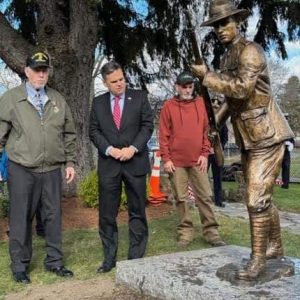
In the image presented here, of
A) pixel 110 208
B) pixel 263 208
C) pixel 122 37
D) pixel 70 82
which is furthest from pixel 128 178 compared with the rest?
pixel 122 37

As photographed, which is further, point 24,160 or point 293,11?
point 293,11

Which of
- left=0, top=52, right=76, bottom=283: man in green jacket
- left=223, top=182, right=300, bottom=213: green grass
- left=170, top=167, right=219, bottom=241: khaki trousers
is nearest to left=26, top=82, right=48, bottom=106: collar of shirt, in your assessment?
left=0, top=52, right=76, bottom=283: man in green jacket

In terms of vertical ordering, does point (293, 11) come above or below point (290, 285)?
above

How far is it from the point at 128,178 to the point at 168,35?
6704 millimetres

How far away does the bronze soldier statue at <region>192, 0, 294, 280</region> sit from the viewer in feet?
13.5

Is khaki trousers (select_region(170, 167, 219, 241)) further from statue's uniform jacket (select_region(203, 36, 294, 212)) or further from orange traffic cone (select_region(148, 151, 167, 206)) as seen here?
orange traffic cone (select_region(148, 151, 167, 206))

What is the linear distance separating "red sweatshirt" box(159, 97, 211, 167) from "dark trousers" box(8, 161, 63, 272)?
151cm

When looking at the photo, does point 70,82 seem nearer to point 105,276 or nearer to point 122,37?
point 122,37

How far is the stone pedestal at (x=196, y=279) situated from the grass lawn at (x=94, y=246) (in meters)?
0.66

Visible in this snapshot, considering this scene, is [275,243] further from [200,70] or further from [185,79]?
[185,79]

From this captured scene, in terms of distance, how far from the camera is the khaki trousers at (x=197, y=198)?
6406 millimetres

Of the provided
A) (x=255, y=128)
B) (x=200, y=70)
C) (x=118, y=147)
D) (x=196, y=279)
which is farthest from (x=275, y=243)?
(x=118, y=147)

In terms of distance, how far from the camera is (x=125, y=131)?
5328mm

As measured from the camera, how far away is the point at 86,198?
870 cm
